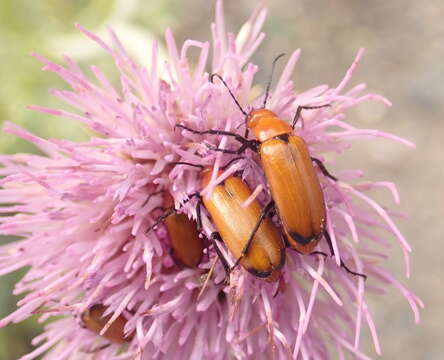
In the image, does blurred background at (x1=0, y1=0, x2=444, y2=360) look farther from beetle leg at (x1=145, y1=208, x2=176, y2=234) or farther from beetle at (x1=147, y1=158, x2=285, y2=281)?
beetle at (x1=147, y1=158, x2=285, y2=281)

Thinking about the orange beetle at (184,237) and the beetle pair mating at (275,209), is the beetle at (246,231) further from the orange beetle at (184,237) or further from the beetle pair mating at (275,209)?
the orange beetle at (184,237)

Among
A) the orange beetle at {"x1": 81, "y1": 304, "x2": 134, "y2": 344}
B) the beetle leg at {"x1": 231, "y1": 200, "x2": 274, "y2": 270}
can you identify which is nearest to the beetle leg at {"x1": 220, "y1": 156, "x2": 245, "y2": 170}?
the beetle leg at {"x1": 231, "y1": 200, "x2": 274, "y2": 270}

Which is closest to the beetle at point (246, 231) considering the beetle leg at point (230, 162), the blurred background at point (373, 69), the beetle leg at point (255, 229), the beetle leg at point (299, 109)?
the beetle leg at point (255, 229)

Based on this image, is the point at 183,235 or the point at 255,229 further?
the point at 183,235

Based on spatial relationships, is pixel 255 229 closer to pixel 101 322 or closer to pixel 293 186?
pixel 293 186

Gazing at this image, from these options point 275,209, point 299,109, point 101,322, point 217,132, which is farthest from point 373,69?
point 101,322

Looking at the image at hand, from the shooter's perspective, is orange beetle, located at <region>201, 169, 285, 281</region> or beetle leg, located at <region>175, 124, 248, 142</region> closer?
orange beetle, located at <region>201, 169, 285, 281</region>

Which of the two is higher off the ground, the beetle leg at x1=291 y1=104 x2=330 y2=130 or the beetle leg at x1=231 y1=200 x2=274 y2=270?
the beetle leg at x1=291 y1=104 x2=330 y2=130
